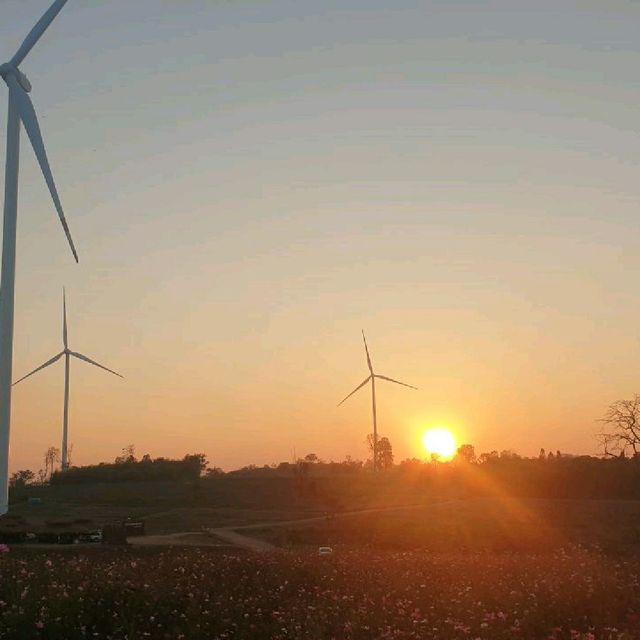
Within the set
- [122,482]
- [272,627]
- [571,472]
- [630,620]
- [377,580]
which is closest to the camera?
[272,627]

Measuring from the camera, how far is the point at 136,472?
Answer: 134 metres

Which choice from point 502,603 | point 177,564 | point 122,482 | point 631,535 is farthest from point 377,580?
point 122,482

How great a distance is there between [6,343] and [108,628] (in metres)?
25.0

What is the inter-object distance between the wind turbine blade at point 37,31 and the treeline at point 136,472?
92061mm

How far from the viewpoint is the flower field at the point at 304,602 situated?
15438 mm

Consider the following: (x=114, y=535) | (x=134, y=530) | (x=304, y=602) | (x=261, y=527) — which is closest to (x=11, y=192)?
(x=114, y=535)

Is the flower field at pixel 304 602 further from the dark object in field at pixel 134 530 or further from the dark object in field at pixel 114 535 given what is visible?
the dark object in field at pixel 134 530

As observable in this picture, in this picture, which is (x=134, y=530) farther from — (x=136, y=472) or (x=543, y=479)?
(x=136, y=472)

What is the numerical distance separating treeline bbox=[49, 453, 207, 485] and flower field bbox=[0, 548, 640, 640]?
369ft

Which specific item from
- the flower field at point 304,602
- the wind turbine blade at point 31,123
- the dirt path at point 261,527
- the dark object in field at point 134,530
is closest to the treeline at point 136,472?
the dirt path at point 261,527

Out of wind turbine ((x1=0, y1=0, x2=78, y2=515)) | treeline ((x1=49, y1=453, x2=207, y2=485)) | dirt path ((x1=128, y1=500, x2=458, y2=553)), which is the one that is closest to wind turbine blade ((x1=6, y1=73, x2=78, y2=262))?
wind turbine ((x1=0, y1=0, x2=78, y2=515))

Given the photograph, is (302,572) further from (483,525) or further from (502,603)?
(483,525)

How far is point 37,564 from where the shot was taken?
21.3 meters

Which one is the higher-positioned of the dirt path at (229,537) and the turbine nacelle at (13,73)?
the turbine nacelle at (13,73)
